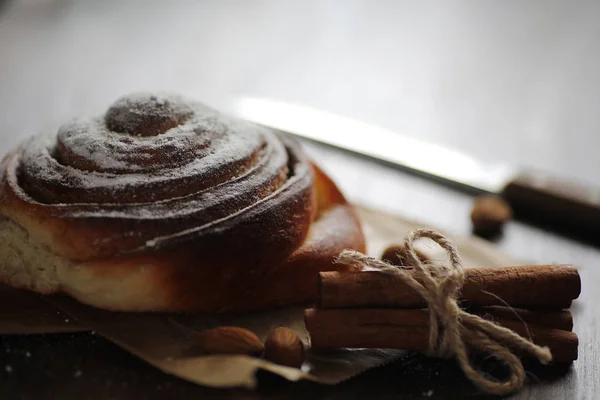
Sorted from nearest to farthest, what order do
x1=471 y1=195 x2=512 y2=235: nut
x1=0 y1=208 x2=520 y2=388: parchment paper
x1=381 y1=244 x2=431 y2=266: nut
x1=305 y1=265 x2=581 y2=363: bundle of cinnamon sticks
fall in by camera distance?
x1=0 y1=208 x2=520 y2=388: parchment paper, x1=305 y1=265 x2=581 y2=363: bundle of cinnamon sticks, x1=381 y1=244 x2=431 y2=266: nut, x1=471 y1=195 x2=512 y2=235: nut

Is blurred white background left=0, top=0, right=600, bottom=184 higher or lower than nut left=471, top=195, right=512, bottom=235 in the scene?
higher

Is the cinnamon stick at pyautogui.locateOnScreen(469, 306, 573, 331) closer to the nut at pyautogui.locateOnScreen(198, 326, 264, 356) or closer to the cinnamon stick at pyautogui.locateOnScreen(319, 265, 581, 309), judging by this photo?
the cinnamon stick at pyautogui.locateOnScreen(319, 265, 581, 309)

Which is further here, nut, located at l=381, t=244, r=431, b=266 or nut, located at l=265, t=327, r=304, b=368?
nut, located at l=381, t=244, r=431, b=266

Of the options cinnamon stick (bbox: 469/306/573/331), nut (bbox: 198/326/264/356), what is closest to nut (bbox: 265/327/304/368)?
nut (bbox: 198/326/264/356)

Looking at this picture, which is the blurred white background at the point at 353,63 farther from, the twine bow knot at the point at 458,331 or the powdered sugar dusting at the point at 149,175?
the twine bow knot at the point at 458,331

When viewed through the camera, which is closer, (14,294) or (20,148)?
(14,294)

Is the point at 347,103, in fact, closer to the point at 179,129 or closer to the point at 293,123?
the point at 293,123

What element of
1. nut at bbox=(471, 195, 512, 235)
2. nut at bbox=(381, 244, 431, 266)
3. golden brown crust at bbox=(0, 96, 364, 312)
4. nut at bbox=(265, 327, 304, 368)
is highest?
golden brown crust at bbox=(0, 96, 364, 312)

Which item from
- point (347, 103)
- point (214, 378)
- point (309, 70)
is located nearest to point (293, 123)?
point (347, 103)
